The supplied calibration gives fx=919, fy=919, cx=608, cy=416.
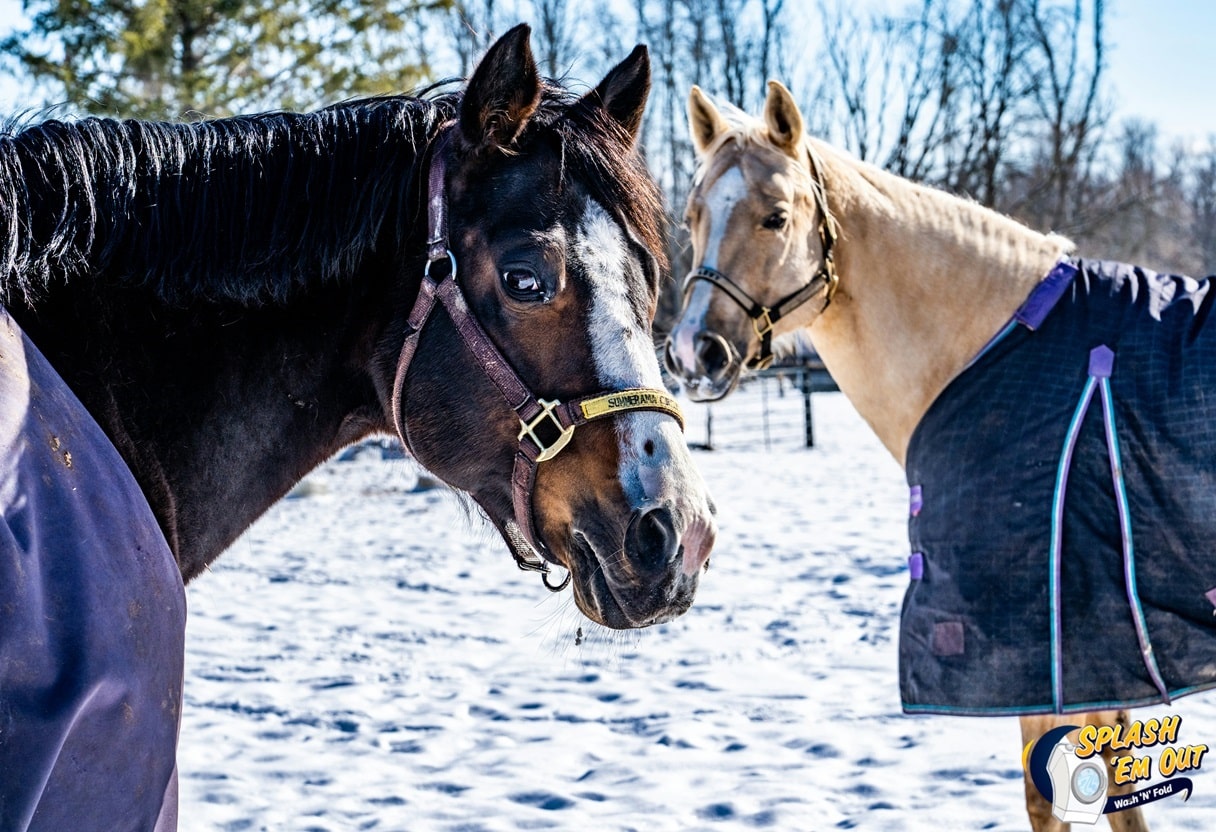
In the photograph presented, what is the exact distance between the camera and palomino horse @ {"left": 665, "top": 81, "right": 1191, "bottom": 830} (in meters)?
2.67

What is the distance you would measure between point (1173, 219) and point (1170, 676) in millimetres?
44546

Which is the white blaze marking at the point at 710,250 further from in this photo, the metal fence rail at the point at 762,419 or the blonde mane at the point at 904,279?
the metal fence rail at the point at 762,419

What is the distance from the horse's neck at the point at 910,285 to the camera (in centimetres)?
280

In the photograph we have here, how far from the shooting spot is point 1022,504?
242 cm

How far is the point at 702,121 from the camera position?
3.46 meters

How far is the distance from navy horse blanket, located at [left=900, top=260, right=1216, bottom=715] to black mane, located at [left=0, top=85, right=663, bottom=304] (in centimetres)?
131

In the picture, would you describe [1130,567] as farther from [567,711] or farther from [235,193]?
[567,711]

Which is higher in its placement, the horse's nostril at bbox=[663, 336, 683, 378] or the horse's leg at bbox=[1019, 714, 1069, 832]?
the horse's nostril at bbox=[663, 336, 683, 378]

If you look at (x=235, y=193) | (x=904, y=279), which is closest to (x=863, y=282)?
(x=904, y=279)

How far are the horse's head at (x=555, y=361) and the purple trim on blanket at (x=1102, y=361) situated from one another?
1451 mm

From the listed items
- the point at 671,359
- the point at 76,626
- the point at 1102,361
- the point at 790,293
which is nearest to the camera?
the point at 76,626

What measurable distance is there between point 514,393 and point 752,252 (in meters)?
1.73

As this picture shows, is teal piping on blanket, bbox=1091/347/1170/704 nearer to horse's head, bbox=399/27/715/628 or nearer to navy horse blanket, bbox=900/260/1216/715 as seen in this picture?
navy horse blanket, bbox=900/260/1216/715

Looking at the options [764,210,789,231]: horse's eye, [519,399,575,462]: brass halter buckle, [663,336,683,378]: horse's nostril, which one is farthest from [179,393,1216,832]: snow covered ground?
[764,210,789,231]: horse's eye
